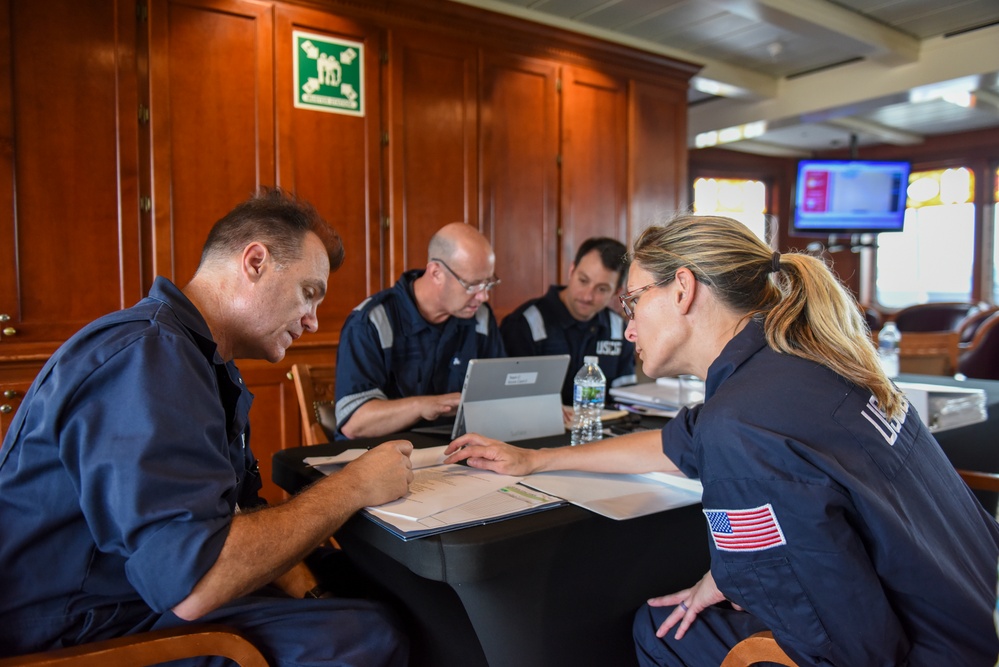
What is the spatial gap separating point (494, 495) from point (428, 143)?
115 inches

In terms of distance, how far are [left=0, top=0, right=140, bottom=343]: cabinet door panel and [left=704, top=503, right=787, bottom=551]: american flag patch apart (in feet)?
9.41

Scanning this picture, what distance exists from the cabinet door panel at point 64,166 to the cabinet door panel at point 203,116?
0.12 metres

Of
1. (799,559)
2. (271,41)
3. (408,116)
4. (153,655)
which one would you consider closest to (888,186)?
(408,116)

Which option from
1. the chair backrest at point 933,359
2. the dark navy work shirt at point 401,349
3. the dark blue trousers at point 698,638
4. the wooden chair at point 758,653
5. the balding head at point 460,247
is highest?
the balding head at point 460,247

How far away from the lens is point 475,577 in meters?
1.10

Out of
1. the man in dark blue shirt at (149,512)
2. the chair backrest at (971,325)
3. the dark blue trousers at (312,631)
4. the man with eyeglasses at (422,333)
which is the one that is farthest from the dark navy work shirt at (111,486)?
the chair backrest at (971,325)

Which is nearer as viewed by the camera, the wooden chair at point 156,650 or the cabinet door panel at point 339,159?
the wooden chair at point 156,650

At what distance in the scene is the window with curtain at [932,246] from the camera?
25.8 ft

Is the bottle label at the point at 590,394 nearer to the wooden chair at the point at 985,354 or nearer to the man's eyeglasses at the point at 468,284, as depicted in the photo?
the man's eyeglasses at the point at 468,284

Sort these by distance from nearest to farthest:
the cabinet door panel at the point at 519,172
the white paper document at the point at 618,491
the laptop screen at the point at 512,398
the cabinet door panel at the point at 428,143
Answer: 1. the white paper document at the point at 618,491
2. the laptop screen at the point at 512,398
3. the cabinet door panel at the point at 428,143
4. the cabinet door panel at the point at 519,172

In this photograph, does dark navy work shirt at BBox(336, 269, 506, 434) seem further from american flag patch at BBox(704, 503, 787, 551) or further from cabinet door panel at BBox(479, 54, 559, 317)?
cabinet door panel at BBox(479, 54, 559, 317)

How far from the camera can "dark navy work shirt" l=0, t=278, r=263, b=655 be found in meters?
0.99

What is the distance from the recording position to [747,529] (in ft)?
3.23

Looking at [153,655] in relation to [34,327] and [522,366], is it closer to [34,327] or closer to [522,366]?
[522,366]
